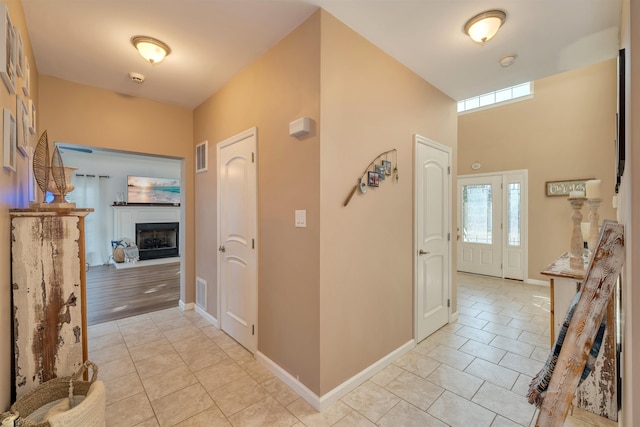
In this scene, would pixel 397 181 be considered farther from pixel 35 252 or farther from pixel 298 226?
pixel 35 252

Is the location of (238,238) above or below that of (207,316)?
above

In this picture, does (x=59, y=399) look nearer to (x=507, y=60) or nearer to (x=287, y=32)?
(x=287, y=32)

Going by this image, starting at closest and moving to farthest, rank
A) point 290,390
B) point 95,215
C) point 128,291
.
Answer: point 290,390, point 128,291, point 95,215

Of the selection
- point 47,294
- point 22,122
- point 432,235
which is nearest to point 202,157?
point 22,122

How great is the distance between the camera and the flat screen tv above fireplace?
7.15 meters

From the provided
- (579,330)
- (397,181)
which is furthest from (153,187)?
(579,330)

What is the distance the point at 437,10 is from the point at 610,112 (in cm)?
441

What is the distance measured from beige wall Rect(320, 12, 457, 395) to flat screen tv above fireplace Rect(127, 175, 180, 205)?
281 inches

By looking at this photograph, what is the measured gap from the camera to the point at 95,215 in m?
6.71

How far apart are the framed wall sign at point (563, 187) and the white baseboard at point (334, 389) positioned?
4204 mm

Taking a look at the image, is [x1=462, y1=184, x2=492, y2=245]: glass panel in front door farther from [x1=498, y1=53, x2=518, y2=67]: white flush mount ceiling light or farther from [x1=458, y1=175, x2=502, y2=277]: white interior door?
[x1=498, y1=53, x2=518, y2=67]: white flush mount ceiling light

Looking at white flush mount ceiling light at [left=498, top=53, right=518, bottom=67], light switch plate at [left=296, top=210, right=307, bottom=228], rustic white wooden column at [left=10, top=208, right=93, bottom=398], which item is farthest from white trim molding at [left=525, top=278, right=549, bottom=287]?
rustic white wooden column at [left=10, top=208, right=93, bottom=398]

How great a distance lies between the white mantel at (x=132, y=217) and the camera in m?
6.95

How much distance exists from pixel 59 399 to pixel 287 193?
1.80 metres
